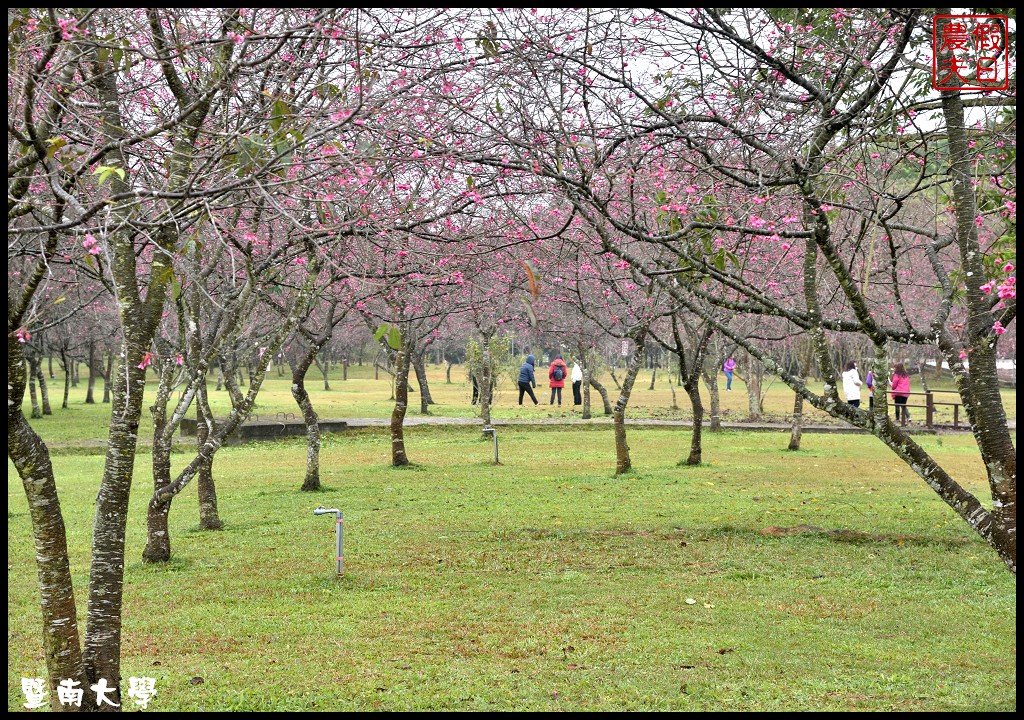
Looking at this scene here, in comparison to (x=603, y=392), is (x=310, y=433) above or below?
below

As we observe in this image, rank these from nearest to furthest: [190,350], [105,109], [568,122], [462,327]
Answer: [105,109] → [568,122] → [190,350] → [462,327]

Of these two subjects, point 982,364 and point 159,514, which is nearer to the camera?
point 982,364

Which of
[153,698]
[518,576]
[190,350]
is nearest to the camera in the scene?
[153,698]

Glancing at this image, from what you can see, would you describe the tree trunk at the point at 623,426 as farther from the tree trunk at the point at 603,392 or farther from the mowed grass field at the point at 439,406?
the tree trunk at the point at 603,392

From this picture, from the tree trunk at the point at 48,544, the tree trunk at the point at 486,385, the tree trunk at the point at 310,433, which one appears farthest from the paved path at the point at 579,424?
the tree trunk at the point at 48,544

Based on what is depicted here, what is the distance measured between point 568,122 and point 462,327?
30.5 m

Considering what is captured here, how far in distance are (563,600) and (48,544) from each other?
4.25m

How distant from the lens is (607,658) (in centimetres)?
615

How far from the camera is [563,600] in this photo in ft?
25.2

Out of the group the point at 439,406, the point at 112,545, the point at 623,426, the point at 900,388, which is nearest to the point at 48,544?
the point at 112,545

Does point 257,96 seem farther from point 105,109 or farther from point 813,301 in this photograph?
point 813,301

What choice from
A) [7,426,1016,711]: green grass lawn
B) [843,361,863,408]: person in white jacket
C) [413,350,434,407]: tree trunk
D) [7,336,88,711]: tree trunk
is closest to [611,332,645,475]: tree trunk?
[7,426,1016,711]: green grass lawn

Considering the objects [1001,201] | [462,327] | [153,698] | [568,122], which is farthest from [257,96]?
[462,327]

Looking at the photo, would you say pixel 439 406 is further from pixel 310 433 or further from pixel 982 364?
pixel 982 364
